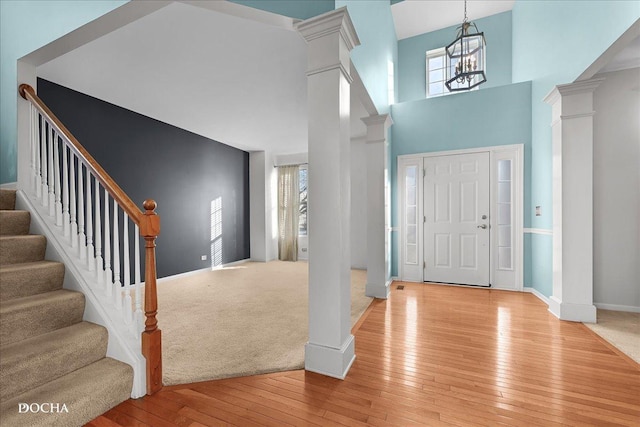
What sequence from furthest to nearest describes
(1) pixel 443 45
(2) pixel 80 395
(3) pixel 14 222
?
(1) pixel 443 45 < (3) pixel 14 222 < (2) pixel 80 395

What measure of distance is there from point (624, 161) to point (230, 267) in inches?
249

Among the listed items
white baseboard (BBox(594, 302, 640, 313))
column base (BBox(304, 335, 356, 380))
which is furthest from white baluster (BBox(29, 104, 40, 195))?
white baseboard (BBox(594, 302, 640, 313))

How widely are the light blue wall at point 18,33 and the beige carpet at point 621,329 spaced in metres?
4.88

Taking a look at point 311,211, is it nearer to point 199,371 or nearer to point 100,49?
point 199,371

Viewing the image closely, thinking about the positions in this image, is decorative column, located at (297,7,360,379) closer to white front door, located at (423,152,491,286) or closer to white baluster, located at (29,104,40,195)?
white baluster, located at (29,104,40,195)

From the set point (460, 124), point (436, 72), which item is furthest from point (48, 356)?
point (436, 72)

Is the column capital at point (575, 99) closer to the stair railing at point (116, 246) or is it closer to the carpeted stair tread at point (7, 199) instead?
the stair railing at point (116, 246)

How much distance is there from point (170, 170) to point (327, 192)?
391cm

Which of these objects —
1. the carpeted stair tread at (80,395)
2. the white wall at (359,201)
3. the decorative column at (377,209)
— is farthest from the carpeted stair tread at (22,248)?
the white wall at (359,201)

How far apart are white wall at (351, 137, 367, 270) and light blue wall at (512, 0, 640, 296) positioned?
2853mm

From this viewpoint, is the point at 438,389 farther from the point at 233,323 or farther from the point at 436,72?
the point at 436,72

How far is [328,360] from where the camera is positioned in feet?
6.51

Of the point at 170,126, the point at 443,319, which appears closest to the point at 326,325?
the point at 443,319

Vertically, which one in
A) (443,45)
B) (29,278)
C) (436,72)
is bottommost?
(29,278)
